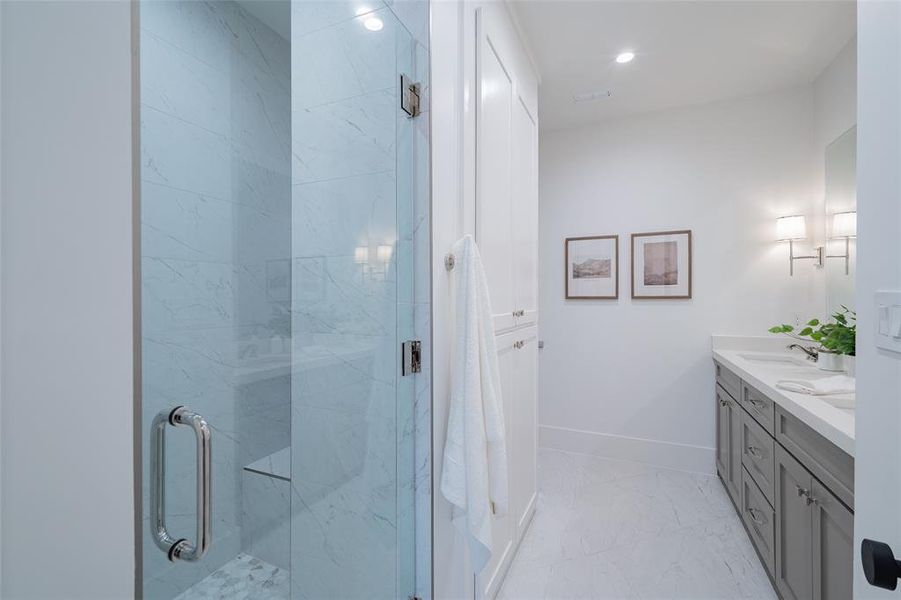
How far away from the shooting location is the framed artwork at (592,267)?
10.9 ft

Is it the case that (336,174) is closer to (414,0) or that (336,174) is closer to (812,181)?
(414,0)

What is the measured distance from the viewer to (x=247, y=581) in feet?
3.92

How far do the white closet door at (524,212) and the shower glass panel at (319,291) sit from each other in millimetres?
864

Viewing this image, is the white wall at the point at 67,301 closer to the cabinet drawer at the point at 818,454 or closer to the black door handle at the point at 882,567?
the black door handle at the point at 882,567

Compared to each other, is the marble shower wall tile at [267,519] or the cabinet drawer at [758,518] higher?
the marble shower wall tile at [267,519]

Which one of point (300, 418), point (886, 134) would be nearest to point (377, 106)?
point (300, 418)

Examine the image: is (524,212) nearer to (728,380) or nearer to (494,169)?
(494,169)

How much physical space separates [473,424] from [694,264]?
2579 mm

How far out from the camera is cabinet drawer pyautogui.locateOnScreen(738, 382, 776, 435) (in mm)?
1776

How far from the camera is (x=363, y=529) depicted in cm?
128

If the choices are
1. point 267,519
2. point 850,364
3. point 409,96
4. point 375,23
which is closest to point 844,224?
point 850,364

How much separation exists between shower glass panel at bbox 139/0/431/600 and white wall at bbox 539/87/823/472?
7.89 feet

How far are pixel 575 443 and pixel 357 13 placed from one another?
3230 mm

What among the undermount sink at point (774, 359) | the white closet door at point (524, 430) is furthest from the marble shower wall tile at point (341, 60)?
the undermount sink at point (774, 359)
